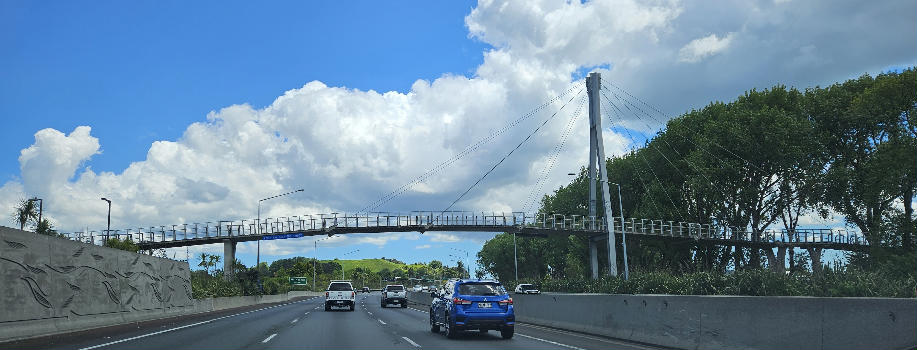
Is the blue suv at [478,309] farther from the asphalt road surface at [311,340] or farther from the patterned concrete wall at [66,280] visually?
the patterned concrete wall at [66,280]

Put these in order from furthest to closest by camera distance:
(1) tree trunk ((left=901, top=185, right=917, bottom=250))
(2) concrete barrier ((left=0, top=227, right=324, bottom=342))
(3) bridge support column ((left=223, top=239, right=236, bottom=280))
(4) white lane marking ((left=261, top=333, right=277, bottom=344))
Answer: (3) bridge support column ((left=223, top=239, right=236, bottom=280))
(1) tree trunk ((left=901, top=185, right=917, bottom=250))
(4) white lane marking ((left=261, top=333, right=277, bottom=344))
(2) concrete barrier ((left=0, top=227, right=324, bottom=342))

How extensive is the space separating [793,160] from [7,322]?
5420cm

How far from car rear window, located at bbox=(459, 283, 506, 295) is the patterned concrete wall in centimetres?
1072

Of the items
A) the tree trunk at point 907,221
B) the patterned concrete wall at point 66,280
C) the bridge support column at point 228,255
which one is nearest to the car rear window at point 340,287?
the patterned concrete wall at point 66,280

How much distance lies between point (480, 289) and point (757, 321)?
7340 mm

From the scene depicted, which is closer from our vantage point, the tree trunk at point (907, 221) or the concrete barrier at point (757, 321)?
the concrete barrier at point (757, 321)

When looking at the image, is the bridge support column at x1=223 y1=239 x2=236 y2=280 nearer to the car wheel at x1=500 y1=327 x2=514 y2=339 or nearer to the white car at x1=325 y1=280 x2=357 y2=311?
the white car at x1=325 y1=280 x2=357 y2=311

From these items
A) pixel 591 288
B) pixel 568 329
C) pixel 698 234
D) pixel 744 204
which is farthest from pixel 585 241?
pixel 568 329

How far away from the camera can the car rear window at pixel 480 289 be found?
1777 cm

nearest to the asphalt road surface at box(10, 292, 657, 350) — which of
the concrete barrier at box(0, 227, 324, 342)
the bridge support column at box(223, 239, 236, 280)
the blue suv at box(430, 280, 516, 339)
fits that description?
the blue suv at box(430, 280, 516, 339)

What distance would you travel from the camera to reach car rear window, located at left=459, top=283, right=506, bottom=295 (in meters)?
17.8

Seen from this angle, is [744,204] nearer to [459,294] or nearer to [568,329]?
[568,329]

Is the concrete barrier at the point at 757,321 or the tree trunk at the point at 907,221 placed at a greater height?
the tree trunk at the point at 907,221

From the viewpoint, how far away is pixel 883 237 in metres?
50.2
